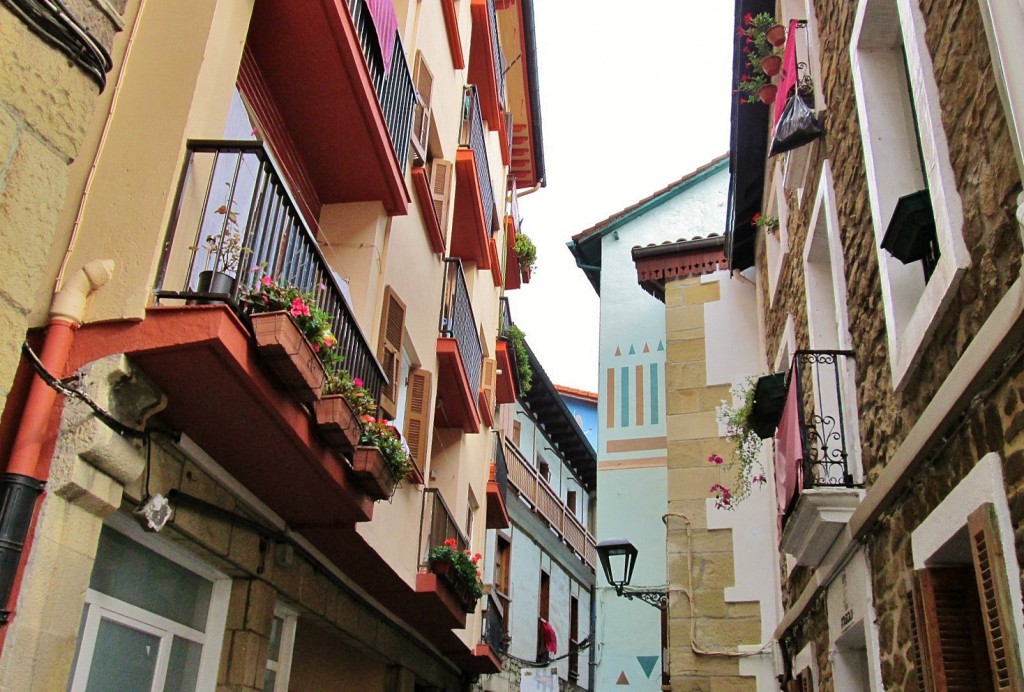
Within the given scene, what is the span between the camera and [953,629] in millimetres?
4410

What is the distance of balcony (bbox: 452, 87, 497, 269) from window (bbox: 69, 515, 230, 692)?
23.4 feet

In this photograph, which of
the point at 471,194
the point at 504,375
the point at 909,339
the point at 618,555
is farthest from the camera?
the point at 504,375

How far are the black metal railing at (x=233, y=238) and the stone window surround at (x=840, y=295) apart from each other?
11.4ft

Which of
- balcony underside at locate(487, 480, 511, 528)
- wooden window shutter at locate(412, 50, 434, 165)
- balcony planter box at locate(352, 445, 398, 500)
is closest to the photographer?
balcony planter box at locate(352, 445, 398, 500)

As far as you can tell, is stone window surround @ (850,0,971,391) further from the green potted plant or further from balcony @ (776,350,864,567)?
the green potted plant

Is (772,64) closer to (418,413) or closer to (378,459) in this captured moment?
(418,413)

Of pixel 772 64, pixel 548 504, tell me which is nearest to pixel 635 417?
pixel 548 504

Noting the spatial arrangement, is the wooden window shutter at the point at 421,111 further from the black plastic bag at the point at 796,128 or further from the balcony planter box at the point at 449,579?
the balcony planter box at the point at 449,579

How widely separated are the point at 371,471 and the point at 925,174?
150 inches

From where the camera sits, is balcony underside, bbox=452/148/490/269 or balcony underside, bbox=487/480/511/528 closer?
balcony underside, bbox=452/148/490/269

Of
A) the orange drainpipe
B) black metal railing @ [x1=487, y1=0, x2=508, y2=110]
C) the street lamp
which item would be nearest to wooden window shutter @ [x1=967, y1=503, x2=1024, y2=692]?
the orange drainpipe

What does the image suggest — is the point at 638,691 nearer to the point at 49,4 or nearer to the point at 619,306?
the point at 619,306

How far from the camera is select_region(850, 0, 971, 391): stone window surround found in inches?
162

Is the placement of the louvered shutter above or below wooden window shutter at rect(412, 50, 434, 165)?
below
